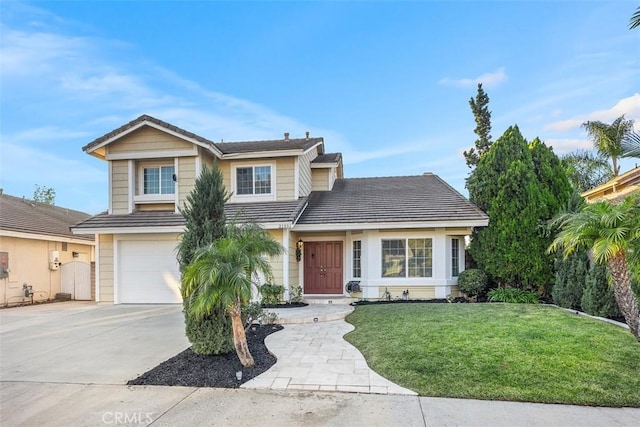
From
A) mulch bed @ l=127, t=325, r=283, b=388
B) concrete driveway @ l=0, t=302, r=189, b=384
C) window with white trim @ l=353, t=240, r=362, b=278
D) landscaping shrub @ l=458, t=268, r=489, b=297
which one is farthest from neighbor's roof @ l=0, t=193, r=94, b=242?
landscaping shrub @ l=458, t=268, r=489, b=297

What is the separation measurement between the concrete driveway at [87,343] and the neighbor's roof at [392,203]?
5.63 meters

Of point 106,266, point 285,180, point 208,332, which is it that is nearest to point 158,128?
point 285,180

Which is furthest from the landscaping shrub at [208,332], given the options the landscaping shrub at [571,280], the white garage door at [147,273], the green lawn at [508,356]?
the landscaping shrub at [571,280]

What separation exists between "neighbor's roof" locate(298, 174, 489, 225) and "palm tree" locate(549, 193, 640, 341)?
539 cm

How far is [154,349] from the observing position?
6.66m

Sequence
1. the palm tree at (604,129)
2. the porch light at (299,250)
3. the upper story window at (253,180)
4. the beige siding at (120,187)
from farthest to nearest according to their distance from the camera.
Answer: the palm tree at (604,129) < the upper story window at (253,180) < the beige siding at (120,187) < the porch light at (299,250)

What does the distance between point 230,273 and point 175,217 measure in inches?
333

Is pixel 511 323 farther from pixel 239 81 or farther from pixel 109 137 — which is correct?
pixel 109 137

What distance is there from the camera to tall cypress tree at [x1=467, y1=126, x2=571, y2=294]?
36.4 feet

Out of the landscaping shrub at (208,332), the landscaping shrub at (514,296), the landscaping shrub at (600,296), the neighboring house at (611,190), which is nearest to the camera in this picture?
the landscaping shrub at (208,332)

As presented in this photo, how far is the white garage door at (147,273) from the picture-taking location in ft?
41.5

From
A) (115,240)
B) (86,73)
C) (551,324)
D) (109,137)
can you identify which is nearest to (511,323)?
(551,324)

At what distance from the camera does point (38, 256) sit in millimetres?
14328

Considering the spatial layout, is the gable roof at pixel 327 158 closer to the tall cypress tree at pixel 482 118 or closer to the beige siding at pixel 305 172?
the beige siding at pixel 305 172
